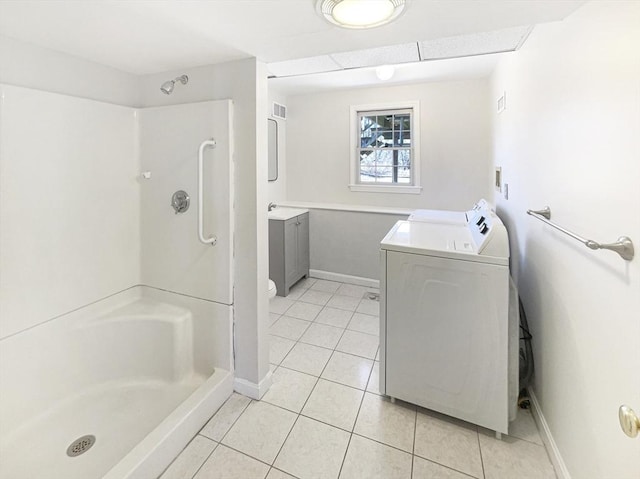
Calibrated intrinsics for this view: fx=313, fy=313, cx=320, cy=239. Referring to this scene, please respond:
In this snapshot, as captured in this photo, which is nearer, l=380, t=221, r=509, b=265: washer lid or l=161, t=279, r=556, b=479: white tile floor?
l=161, t=279, r=556, b=479: white tile floor

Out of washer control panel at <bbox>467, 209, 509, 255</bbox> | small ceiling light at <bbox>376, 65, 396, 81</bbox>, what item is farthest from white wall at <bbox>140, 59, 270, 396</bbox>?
small ceiling light at <bbox>376, 65, 396, 81</bbox>

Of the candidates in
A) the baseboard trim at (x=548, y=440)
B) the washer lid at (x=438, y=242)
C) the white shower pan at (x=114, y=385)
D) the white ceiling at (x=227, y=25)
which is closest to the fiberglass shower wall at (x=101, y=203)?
the white shower pan at (x=114, y=385)

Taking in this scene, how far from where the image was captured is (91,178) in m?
1.86

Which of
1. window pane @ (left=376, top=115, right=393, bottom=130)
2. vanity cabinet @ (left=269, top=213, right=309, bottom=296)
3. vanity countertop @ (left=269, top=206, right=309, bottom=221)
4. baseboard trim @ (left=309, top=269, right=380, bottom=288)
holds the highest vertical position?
window pane @ (left=376, top=115, right=393, bottom=130)

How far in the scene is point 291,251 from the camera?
11.8 ft

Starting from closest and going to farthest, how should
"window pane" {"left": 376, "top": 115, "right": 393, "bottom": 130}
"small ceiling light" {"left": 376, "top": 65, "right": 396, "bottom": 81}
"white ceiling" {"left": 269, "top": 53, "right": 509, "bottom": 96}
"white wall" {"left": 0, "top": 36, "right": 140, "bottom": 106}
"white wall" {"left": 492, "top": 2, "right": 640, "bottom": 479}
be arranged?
"white wall" {"left": 492, "top": 2, "right": 640, "bottom": 479} → "white wall" {"left": 0, "top": 36, "right": 140, "bottom": 106} → "white ceiling" {"left": 269, "top": 53, "right": 509, "bottom": 96} → "small ceiling light" {"left": 376, "top": 65, "right": 396, "bottom": 81} → "window pane" {"left": 376, "top": 115, "right": 393, "bottom": 130}

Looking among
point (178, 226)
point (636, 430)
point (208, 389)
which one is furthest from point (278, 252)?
point (636, 430)

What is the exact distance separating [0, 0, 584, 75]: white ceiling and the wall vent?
89.1 inches

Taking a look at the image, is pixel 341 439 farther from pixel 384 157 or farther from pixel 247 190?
pixel 384 157

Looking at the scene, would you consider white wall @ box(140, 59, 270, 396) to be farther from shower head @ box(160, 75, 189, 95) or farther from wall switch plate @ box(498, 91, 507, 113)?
wall switch plate @ box(498, 91, 507, 113)

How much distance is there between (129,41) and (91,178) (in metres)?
0.80

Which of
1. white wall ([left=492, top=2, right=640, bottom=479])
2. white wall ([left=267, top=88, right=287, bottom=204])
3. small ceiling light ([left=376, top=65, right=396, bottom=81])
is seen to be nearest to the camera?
white wall ([left=492, top=2, right=640, bottom=479])

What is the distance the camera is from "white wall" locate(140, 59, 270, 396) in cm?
177

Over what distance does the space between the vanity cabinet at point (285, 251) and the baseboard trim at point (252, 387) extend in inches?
61.0
